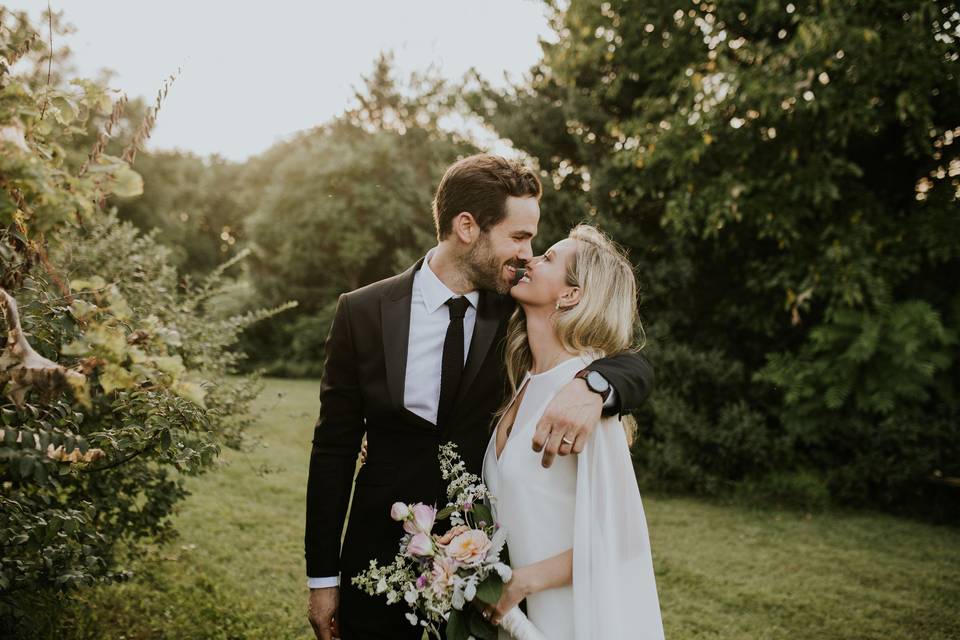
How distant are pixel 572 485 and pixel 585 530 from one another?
197 mm

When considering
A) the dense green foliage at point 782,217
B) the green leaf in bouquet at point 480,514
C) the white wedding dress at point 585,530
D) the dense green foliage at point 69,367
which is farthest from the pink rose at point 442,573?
the dense green foliage at point 782,217

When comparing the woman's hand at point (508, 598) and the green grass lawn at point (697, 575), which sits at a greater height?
the woman's hand at point (508, 598)

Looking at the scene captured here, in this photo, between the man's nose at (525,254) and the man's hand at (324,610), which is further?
the man's nose at (525,254)

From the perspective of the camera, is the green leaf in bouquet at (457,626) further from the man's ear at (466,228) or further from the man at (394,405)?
the man's ear at (466,228)

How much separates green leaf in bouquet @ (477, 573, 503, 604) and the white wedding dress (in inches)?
8.4

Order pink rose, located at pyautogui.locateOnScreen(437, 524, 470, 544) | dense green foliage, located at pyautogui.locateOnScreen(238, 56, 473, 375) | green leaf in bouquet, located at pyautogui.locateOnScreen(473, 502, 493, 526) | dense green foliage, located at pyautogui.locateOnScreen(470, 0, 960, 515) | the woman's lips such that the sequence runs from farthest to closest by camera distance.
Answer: dense green foliage, located at pyautogui.locateOnScreen(238, 56, 473, 375) < dense green foliage, located at pyautogui.locateOnScreen(470, 0, 960, 515) < the woman's lips < green leaf in bouquet, located at pyautogui.locateOnScreen(473, 502, 493, 526) < pink rose, located at pyautogui.locateOnScreen(437, 524, 470, 544)

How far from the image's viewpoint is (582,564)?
7.32 ft

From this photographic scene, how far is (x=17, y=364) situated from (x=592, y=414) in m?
1.55

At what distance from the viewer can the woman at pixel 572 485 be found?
2240mm

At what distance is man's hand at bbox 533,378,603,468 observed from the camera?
215 centimetres

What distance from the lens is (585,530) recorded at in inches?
88.0

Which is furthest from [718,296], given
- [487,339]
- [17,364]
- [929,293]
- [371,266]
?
[371,266]

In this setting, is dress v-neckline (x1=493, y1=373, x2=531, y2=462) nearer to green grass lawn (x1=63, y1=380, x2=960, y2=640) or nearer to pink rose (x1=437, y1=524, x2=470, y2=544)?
pink rose (x1=437, y1=524, x2=470, y2=544)

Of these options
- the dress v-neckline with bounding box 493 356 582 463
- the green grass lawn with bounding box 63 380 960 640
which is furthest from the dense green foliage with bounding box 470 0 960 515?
the dress v-neckline with bounding box 493 356 582 463
